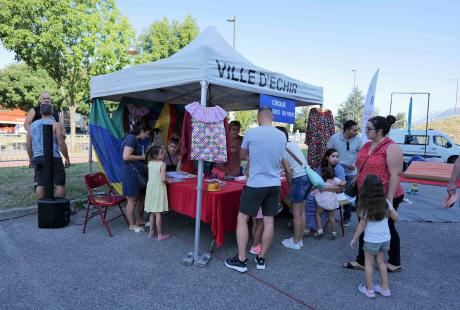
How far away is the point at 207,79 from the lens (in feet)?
10.4

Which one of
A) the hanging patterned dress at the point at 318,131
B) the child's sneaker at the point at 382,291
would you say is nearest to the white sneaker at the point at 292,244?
the child's sneaker at the point at 382,291

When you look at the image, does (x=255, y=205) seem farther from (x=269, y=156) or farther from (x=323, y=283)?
(x=323, y=283)

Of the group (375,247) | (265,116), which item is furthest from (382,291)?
(265,116)

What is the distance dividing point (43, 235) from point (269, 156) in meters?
3.12

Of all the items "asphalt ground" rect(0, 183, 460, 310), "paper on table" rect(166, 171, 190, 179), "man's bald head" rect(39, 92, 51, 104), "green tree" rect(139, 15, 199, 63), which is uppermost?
"green tree" rect(139, 15, 199, 63)

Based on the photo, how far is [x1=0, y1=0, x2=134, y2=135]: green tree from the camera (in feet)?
38.6

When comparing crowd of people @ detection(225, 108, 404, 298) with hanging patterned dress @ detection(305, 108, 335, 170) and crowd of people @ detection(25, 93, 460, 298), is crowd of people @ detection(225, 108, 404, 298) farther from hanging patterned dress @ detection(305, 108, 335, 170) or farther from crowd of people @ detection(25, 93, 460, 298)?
hanging patterned dress @ detection(305, 108, 335, 170)

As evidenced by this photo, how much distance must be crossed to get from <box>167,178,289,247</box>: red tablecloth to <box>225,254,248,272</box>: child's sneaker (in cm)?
23

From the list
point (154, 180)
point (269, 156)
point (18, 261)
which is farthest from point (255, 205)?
point (18, 261)

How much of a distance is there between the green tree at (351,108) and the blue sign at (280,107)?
4048cm

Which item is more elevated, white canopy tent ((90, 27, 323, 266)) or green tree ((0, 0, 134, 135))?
green tree ((0, 0, 134, 135))

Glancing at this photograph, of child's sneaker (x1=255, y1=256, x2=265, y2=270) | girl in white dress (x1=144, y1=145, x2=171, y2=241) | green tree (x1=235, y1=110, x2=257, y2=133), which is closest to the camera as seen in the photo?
child's sneaker (x1=255, y1=256, x2=265, y2=270)

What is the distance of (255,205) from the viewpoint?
304 cm

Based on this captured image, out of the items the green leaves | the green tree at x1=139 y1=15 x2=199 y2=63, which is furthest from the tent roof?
the green tree at x1=139 y1=15 x2=199 y2=63
